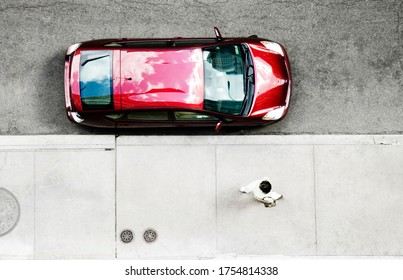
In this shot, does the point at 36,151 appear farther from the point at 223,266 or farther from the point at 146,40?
the point at 223,266

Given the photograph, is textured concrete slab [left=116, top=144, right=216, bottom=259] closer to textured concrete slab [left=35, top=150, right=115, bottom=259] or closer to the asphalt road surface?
textured concrete slab [left=35, top=150, right=115, bottom=259]

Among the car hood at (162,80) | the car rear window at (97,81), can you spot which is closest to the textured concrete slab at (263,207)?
the car hood at (162,80)

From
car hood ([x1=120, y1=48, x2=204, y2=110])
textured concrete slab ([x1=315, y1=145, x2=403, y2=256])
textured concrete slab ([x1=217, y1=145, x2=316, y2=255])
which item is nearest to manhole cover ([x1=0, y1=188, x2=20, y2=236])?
car hood ([x1=120, y1=48, x2=204, y2=110])

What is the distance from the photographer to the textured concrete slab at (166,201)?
27.7ft

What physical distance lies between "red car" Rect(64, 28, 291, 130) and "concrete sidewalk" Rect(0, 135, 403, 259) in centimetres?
72

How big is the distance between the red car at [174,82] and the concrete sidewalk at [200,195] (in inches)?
28.5

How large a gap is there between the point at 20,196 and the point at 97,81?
2.44 metres

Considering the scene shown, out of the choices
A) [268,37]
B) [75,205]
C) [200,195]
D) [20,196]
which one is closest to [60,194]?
[75,205]

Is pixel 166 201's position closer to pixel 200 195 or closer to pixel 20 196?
pixel 200 195

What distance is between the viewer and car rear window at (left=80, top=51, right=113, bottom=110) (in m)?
7.63

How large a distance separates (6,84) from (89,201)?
238cm

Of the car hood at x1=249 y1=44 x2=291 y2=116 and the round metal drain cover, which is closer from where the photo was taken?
the car hood at x1=249 y1=44 x2=291 y2=116

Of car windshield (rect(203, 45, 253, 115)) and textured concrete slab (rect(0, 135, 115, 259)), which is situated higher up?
car windshield (rect(203, 45, 253, 115))

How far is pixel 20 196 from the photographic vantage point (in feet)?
27.8
